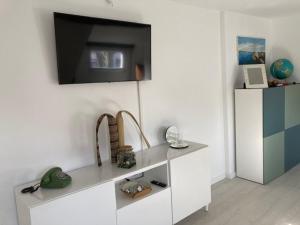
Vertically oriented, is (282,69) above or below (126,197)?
above

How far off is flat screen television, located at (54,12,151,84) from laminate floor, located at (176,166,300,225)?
1467mm

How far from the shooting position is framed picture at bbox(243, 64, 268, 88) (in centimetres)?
322

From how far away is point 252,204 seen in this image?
2775mm

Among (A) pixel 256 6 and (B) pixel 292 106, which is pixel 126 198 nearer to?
(A) pixel 256 6

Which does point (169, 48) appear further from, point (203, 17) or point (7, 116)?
point (7, 116)

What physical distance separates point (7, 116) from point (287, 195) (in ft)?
9.24

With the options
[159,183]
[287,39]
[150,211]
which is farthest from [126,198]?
[287,39]

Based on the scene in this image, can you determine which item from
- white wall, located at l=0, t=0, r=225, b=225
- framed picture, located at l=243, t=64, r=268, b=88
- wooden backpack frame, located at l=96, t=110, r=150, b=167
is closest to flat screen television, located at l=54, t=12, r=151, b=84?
white wall, located at l=0, t=0, r=225, b=225

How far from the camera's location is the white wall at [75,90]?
1.80 meters

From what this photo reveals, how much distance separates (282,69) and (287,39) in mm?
568

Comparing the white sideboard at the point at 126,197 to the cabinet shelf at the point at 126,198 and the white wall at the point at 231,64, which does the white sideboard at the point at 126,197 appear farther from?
the white wall at the point at 231,64

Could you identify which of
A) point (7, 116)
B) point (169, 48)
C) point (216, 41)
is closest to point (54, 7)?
point (7, 116)

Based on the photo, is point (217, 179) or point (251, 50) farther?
point (251, 50)

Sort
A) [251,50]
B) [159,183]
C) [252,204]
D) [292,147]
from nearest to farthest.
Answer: [159,183], [252,204], [251,50], [292,147]
